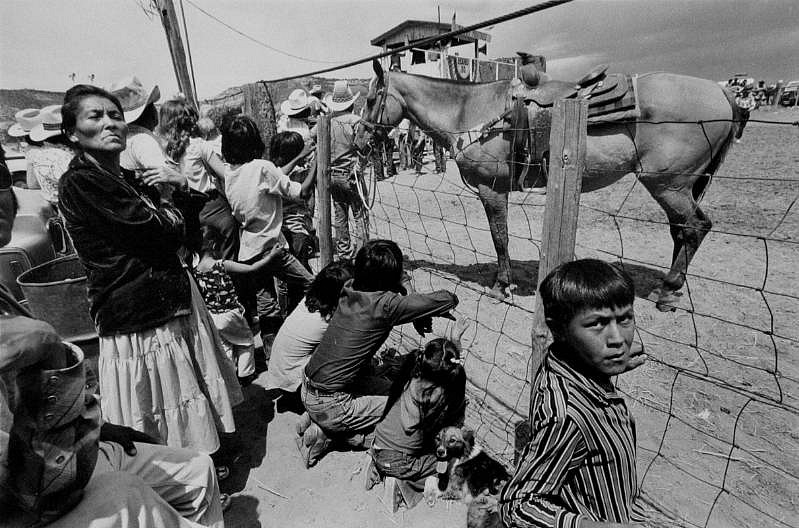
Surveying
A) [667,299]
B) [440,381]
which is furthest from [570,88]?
[440,381]

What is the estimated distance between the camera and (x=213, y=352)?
7.66 feet

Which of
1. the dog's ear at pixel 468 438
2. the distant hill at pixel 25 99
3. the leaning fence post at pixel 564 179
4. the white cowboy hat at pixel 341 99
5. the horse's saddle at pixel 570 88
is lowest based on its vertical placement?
the dog's ear at pixel 468 438

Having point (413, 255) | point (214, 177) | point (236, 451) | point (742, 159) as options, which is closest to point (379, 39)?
point (742, 159)

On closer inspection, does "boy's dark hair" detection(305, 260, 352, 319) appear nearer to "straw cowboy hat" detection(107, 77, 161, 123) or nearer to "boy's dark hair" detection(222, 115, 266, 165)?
"boy's dark hair" detection(222, 115, 266, 165)

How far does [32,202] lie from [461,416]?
177 inches

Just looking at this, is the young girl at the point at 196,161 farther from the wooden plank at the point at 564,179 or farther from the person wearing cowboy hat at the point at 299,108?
the person wearing cowboy hat at the point at 299,108

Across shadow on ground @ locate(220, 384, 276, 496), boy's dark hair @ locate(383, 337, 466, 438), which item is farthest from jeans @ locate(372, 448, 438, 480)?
shadow on ground @ locate(220, 384, 276, 496)

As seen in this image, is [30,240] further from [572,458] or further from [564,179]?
[572,458]

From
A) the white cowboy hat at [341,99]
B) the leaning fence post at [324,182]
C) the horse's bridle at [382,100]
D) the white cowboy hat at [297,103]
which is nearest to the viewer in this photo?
the leaning fence post at [324,182]

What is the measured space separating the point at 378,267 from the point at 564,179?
101cm

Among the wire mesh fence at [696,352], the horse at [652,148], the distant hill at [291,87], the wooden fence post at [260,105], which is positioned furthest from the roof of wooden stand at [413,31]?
the horse at [652,148]

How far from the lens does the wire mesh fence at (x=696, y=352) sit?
206 centimetres

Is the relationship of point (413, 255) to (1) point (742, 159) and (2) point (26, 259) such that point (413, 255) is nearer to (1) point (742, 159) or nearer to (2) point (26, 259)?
(2) point (26, 259)

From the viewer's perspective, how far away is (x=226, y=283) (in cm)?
306
